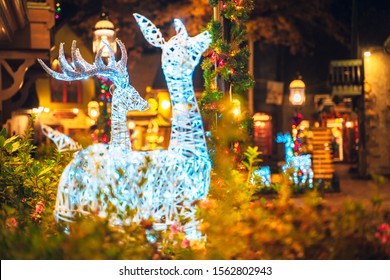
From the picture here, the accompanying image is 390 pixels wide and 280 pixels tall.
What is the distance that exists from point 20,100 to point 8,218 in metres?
13.8

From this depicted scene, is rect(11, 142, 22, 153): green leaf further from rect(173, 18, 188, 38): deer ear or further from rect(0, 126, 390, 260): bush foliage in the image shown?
rect(0, 126, 390, 260): bush foliage

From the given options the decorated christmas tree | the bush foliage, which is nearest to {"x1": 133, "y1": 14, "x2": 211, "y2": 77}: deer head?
the decorated christmas tree

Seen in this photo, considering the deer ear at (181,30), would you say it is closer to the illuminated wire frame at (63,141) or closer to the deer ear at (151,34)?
the deer ear at (151,34)

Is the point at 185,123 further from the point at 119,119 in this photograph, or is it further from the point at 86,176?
the point at 86,176

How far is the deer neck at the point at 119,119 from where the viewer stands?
7.33 m

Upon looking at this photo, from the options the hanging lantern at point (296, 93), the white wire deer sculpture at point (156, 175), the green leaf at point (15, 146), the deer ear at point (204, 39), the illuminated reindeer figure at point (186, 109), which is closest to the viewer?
the white wire deer sculpture at point (156, 175)

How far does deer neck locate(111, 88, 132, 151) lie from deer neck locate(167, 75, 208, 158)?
1.72 ft

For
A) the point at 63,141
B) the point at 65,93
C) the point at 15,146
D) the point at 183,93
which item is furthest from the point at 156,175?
the point at 65,93

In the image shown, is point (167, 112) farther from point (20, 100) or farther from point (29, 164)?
point (29, 164)

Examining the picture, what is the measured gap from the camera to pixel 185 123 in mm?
7055

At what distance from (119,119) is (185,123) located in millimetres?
730

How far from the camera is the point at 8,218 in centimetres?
581

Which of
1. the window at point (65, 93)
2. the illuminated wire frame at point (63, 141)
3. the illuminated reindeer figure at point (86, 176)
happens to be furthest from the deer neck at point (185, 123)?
the window at point (65, 93)
